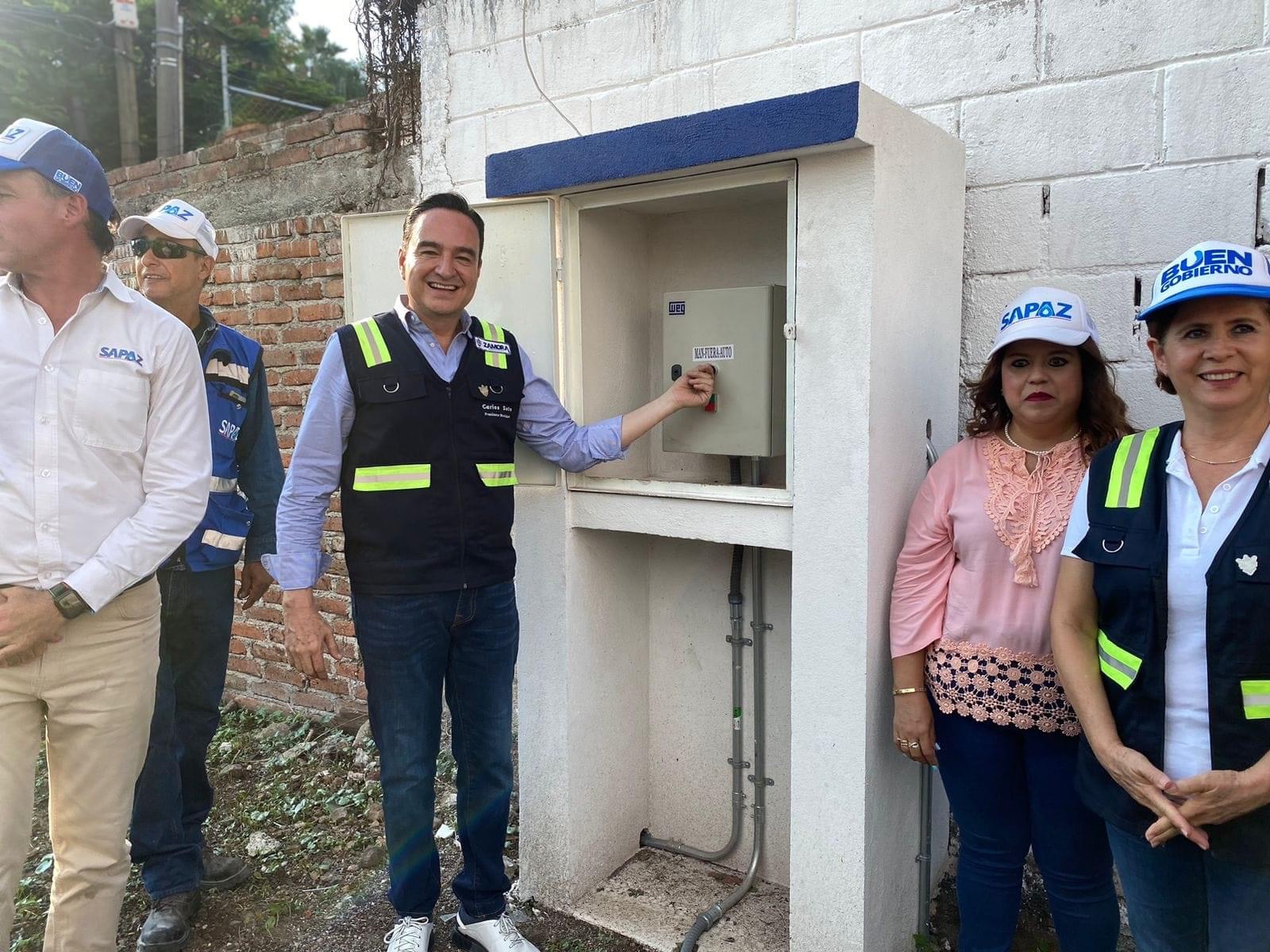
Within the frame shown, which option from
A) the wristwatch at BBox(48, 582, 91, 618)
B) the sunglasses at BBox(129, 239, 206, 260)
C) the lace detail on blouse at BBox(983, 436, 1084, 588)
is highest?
the sunglasses at BBox(129, 239, 206, 260)

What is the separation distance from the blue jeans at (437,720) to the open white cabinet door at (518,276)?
21.5 inches

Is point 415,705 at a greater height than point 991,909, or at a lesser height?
greater

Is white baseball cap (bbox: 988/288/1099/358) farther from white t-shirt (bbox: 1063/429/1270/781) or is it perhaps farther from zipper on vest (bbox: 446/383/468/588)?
zipper on vest (bbox: 446/383/468/588)

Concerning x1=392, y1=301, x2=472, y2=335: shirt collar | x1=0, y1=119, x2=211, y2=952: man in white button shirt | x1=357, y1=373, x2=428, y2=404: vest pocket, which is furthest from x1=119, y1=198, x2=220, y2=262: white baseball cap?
x1=357, y1=373, x2=428, y2=404: vest pocket

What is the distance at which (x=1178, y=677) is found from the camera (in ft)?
5.40

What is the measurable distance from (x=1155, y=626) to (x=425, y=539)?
1.62 m

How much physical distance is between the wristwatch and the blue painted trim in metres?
1.52

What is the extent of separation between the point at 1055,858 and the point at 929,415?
3.63 ft

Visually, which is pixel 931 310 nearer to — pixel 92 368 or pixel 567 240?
pixel 567 240

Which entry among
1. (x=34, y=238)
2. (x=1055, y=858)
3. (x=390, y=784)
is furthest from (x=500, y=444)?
(x=1055, y=858)

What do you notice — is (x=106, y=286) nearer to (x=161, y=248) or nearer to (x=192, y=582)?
(x=161, y=248)

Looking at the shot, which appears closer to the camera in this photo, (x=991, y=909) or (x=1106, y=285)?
(x=991, y=909)

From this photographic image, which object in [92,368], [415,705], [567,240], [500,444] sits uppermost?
[567,240]

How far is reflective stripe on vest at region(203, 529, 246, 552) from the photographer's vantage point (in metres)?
2.76
